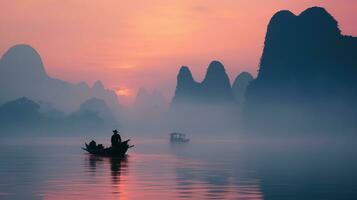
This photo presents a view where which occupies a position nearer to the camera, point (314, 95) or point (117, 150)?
point (117, 150)

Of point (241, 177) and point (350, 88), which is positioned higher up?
point (350, 88)

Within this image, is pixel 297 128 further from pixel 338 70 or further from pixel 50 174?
pixel 50 174

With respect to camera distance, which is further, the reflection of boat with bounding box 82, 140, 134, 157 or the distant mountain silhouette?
the distant mountain silhouette

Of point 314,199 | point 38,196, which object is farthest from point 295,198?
point 38,196

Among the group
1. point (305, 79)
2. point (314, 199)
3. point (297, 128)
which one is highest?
point (305, 79)

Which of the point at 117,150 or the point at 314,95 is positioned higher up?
the point at 314,95

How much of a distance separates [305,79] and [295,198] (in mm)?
177402

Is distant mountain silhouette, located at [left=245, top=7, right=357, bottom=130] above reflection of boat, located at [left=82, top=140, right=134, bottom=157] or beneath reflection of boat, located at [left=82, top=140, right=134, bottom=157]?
above

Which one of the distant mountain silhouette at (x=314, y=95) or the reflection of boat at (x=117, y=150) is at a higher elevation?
the distant mountain silhouette at (x=314, y=95)

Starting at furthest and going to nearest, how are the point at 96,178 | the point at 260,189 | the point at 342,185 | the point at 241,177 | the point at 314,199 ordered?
the point at 241,177 < the point at 96,178 < the point at 342,185 < the point at 260,189 < the point at 314,199

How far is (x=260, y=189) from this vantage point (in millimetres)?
29781

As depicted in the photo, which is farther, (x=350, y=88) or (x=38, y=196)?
(x=350, y=88)

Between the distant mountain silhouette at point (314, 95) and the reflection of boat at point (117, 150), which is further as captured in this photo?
the distant mountain silhouette at point (314, 95)

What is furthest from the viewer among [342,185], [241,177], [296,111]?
[296,111]
